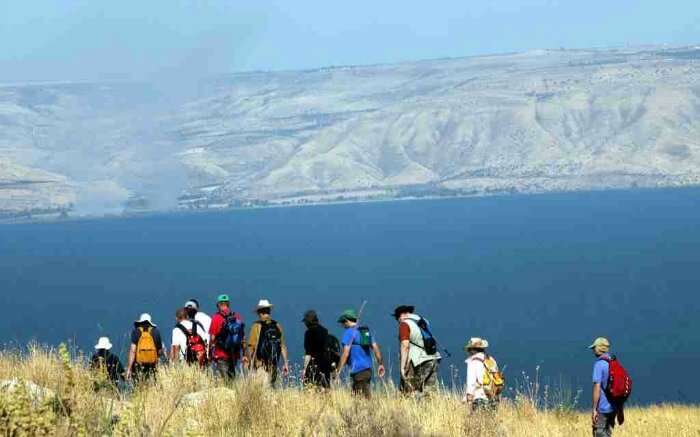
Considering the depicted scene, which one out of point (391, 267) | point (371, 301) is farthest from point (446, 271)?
point (371, 301)

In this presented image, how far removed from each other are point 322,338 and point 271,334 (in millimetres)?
605

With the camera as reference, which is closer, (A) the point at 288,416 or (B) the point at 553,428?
(A) the point at 288,416

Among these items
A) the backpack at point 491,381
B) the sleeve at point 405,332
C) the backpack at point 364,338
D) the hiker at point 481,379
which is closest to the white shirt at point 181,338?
the backpack at point 364,338

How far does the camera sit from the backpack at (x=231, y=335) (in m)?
14.7

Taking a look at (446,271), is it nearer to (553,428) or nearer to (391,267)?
(391,267)

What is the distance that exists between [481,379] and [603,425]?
1254 mm

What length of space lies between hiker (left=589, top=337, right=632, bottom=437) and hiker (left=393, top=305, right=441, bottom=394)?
212cm

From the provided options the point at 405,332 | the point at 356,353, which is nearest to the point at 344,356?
the point at 356,353

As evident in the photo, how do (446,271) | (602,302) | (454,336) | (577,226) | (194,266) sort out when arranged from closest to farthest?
(454,336)
(602,302)
(446,271)
(194,266)
(577,226)

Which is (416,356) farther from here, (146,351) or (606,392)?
(146,351)

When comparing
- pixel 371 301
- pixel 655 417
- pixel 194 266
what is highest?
pixel 194 266

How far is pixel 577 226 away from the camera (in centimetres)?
17475

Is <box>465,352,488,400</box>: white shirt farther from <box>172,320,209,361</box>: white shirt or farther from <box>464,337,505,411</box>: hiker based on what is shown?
<box>172,320,209,361</box>: white shirt

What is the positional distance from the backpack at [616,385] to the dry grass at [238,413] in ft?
1.78
